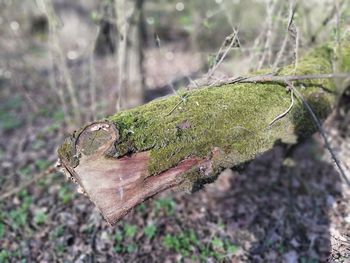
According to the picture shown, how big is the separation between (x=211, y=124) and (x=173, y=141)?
343mm

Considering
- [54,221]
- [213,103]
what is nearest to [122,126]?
[213,103]

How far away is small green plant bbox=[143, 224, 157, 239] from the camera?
4016 millimetres

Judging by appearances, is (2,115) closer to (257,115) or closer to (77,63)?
(77,63)

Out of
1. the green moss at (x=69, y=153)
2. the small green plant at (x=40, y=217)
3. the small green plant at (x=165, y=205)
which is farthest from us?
the small green plant at (x=165, y=205)

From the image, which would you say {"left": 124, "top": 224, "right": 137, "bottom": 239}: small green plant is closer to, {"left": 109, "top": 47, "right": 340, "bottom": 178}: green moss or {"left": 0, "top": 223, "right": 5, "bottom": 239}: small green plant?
{"left": 0, "top": 223, "right": 5, "bottom": 239}: small green plant

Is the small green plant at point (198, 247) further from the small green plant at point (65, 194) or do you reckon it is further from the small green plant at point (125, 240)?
the small green plant at point (65, 194)

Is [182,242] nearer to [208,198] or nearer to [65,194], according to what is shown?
[208,198]

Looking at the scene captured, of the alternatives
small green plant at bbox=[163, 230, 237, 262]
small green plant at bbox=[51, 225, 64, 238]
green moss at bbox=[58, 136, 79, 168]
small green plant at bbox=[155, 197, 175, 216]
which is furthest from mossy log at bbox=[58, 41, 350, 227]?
small green plant at bbox=[51, 225, 64, 238]

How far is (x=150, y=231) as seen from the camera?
13.3 feet

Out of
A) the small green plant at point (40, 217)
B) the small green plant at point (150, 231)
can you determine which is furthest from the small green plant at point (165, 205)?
the small green plant at point (40, 217)

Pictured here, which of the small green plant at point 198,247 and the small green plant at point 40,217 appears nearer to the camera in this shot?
the small green plant at point 198,247

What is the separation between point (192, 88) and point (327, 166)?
3062 millimetres

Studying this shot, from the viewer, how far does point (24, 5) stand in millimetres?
11328

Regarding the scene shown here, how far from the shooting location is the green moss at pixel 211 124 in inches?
97.7
